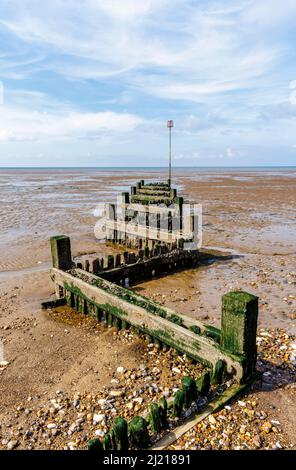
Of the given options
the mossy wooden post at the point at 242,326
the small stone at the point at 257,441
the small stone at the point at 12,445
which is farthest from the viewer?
the mossy wooden post at the point at 242,326

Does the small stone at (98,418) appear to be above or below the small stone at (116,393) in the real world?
above

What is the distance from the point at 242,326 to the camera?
14.0 feet

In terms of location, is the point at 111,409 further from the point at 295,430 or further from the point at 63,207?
the point at 63,207

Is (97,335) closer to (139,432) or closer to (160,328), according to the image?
(160,328)

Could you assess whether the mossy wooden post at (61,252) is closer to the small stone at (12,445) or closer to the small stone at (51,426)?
the small stone at (51,426)

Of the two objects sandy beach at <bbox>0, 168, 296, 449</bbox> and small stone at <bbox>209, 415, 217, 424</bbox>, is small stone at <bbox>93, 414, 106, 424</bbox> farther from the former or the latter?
small stone at <bbox>209, 415, 217, 424</bbox>

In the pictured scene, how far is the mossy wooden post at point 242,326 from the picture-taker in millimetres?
4238

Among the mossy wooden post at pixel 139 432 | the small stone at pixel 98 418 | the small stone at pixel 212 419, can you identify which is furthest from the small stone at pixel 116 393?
the small stone at pixel 212 419

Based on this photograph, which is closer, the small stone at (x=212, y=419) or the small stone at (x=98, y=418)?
the small stone at (x=212, y=419)

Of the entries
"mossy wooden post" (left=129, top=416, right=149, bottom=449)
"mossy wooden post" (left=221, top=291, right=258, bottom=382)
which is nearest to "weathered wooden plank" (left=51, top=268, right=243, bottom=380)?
"mossy wooden post" (left=221, top=291, right=258, bottom=382)

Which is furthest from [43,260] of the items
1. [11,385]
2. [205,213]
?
[205,213]

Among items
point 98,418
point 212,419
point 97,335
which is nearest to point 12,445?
point 98,418

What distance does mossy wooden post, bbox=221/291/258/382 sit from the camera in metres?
4.24
